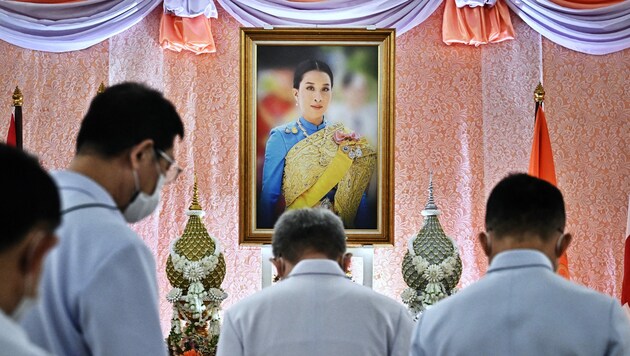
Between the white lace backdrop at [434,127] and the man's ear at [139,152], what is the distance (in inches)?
148

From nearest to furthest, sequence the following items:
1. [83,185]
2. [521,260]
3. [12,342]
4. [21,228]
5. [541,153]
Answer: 1. [12,342]
2. [21,228]
3. [83,185]
4. [521,260]
5. [541,153]

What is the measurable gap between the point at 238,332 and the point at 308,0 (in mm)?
3327

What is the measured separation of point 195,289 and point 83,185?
10.3 feet

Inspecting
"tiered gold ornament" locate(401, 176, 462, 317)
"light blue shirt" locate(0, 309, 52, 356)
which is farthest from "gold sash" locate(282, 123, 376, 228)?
"light blue shirt" locate(0, 309, 52, 356)

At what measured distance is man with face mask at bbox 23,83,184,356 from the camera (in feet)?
6.96

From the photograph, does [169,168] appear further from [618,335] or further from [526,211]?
[618,335]

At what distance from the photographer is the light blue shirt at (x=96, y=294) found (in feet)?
6.94

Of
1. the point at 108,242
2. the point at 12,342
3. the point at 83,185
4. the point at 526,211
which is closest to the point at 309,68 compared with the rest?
the point at 526,211

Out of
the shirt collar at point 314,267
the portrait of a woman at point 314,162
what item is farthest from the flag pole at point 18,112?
the shirt collar at point 314,267

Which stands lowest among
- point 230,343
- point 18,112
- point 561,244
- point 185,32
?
point 230,343

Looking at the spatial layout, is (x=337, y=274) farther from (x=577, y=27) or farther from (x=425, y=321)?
(x=577, y=27)

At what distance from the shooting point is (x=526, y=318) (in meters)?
2.41

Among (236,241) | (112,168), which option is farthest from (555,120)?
(112,168)

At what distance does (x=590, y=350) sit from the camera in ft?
7.78
